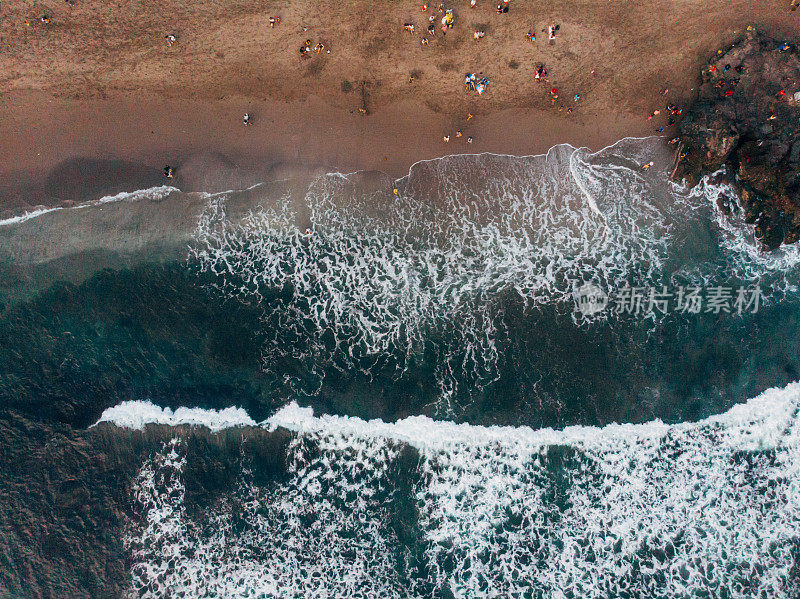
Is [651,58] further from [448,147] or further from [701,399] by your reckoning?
[701,399]

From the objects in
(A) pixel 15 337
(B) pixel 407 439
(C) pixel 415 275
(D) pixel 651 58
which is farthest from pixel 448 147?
(A) pixel 15 337

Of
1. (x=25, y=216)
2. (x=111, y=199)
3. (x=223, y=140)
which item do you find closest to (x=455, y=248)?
(x=223, y=140)

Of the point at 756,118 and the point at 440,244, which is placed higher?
the point at 756,118

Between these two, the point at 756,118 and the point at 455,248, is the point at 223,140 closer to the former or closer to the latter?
the point at 455,248

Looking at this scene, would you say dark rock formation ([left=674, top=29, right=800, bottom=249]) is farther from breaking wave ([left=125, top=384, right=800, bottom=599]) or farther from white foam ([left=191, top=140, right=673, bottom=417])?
breaking wave ([left=125, top=384, right=800, bottom=599])

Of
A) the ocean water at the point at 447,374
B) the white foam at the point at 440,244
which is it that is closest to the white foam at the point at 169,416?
the ocean water at the point at 447,374

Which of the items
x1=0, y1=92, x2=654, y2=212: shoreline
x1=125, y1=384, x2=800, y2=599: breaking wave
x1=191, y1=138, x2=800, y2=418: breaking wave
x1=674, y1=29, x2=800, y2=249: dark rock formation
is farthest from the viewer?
x1=191, y1=138, x2=800, y2=418: breaking wave

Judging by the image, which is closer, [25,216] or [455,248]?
[25,216]

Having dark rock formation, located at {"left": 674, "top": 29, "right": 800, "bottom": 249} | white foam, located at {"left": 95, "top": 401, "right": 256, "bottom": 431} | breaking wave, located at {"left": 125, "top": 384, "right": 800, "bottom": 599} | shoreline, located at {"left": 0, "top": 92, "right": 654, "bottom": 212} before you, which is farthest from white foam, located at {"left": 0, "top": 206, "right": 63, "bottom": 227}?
dark rock formation, located at {"left": 674, "top": 29, "right": 800, "bottom": 249}
